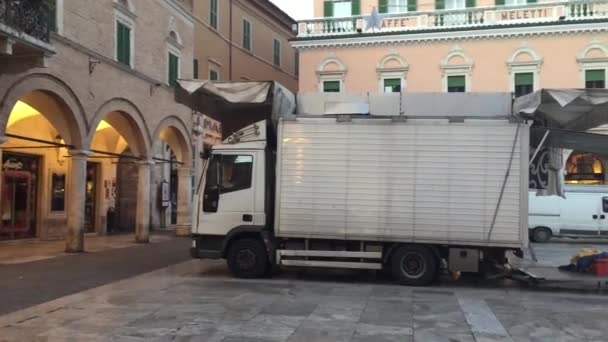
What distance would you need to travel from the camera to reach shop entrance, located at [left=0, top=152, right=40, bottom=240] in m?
19.5

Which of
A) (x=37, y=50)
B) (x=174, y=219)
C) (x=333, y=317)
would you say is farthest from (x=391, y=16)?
(x=333, y=317)

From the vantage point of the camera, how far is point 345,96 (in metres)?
12.2

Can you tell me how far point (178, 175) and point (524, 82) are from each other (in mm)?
15500

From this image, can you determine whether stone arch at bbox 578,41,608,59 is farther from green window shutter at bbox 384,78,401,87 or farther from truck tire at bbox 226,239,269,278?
truck tire at bbox 226,239,269,278

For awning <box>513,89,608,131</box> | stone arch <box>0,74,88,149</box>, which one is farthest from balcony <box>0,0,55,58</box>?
awning <box>513,89,608,131</box>

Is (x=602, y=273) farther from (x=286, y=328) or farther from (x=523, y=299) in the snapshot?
(x=286, y=328)

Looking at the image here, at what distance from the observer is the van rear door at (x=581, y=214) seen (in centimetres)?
2391

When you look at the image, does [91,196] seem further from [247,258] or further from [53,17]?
[247,258]

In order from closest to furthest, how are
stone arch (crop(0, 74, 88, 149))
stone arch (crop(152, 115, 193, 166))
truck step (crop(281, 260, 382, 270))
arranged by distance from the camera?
truck step (crop(281, 260, 382, 270)) → stone arch (crop(0, 74, 88, 149)) → stone arch (crop(152, 115, 193, 166))

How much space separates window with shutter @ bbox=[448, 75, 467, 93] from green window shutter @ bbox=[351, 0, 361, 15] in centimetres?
567

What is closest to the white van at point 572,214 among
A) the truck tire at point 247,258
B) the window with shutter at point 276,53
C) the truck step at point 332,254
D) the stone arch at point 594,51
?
the stone arch at point 594,51

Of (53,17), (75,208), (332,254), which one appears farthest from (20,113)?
(332,254)

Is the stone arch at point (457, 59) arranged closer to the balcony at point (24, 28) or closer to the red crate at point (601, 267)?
the red crate at point (601, 267)

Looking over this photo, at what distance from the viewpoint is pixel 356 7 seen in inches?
1166
